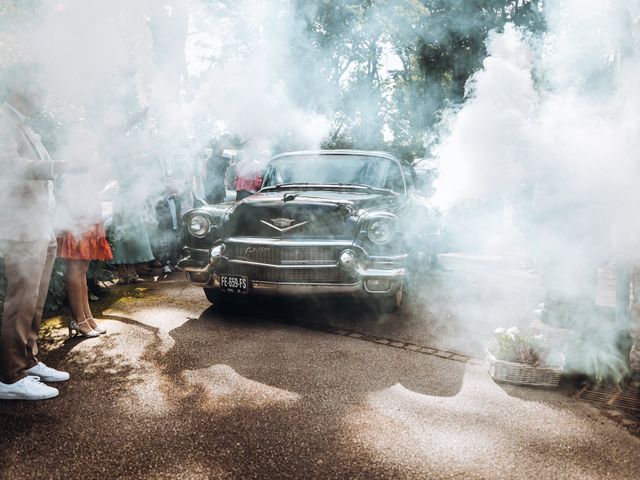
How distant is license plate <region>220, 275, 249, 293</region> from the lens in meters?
4.96

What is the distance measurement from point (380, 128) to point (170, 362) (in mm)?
14949

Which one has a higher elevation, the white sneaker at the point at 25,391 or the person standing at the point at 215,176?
the person standing at the point at 215,176

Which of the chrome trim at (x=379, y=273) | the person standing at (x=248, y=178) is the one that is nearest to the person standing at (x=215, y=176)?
the person standing at (x=248, y=178)

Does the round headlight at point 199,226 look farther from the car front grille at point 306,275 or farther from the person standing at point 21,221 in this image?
the person standing at point 21,221

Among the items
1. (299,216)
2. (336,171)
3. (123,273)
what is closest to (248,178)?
(123,273)

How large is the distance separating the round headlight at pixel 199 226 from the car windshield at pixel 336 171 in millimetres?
1141

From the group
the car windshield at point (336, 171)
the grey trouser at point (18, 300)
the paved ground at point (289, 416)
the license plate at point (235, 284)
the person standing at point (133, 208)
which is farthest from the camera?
the person standing at point (133, 208)

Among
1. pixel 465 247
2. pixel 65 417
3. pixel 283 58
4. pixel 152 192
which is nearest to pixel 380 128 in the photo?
pixel 283 58

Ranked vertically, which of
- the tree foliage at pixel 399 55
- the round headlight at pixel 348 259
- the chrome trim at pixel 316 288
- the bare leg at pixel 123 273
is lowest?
the bare leg at pixel 123 273

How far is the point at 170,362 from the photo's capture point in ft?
13.0

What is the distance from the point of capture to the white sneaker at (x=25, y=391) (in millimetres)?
3211

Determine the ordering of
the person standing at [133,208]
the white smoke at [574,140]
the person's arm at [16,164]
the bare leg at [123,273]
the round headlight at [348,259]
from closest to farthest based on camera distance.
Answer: the person's arm at [16,164], the white smoke at [574,140], the round headlight at [348,259], the person standing at [133,208], the bare leg at [123,273]

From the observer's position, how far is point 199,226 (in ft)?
17.8

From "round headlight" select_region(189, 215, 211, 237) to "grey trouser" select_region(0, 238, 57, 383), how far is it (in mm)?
2115
